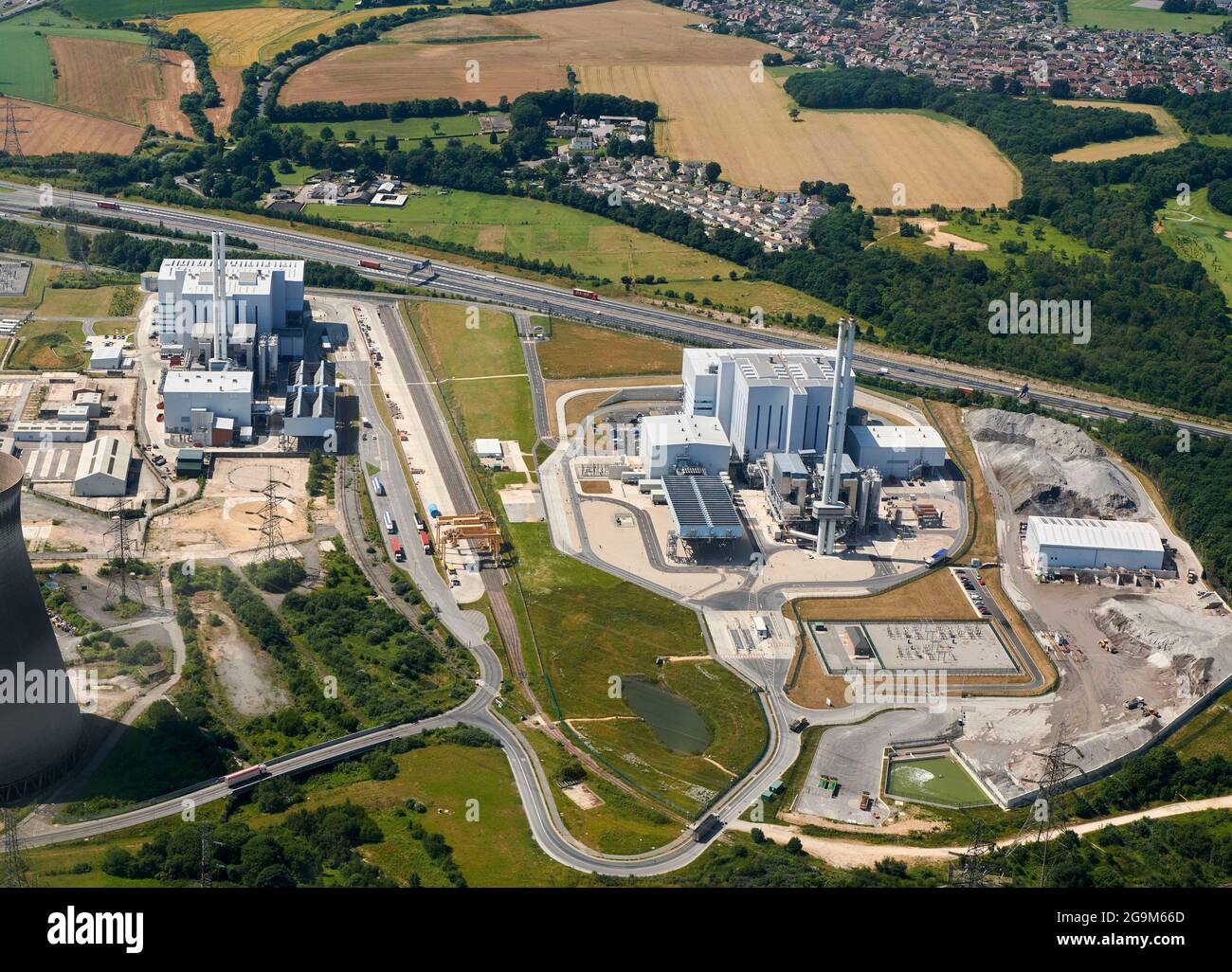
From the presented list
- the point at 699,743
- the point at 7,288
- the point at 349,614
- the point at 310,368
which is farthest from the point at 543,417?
the point at 7,288

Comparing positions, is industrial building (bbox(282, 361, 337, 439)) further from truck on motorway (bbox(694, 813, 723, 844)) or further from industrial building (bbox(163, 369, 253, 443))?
truck on motorway (bbox(694, 813, 723, 844))

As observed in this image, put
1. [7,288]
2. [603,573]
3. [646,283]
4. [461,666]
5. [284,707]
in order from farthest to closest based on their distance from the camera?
[646,283], [7,288], [603,573], [461,666], [284,707]

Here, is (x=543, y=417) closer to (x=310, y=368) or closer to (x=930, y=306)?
(x=310, y=368)

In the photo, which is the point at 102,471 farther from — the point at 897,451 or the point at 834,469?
the point at 897,451

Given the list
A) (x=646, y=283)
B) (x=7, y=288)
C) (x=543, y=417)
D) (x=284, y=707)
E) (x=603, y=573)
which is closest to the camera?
(x=284, y=707)

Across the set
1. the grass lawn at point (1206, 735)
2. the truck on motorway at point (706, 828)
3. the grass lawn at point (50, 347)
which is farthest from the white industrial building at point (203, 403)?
the grass lawn at point (1206, 735)

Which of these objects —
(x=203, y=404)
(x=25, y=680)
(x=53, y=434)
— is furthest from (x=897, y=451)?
(x=25, y=680)

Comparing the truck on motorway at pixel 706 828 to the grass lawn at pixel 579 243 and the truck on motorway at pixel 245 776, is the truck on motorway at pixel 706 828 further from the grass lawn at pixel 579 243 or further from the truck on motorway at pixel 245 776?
the grass lawn at pixel 579 243
